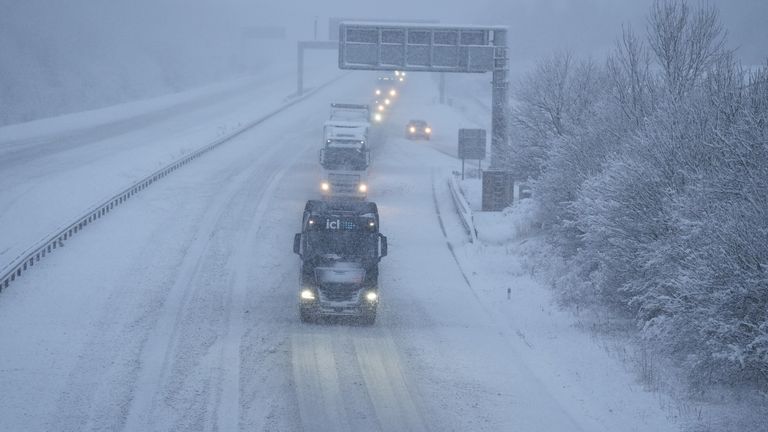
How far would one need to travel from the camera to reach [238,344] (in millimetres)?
18516

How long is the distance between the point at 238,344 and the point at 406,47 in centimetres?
2727

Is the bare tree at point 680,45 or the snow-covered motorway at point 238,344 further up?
the bare tree at point 680,45

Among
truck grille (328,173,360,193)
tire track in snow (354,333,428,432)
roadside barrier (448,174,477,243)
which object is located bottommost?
tire track in snow (354,333,428,432)

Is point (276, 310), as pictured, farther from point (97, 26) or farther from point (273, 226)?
point (97, 26)

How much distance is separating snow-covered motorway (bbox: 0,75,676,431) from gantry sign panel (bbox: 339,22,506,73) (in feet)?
40.7

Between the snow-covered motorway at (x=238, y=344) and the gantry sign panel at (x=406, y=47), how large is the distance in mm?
12394

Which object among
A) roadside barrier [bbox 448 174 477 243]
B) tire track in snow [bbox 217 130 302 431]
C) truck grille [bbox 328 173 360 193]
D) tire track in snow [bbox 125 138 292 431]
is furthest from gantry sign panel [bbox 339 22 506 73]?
tire track in snow [bbox 125 138 292 431]

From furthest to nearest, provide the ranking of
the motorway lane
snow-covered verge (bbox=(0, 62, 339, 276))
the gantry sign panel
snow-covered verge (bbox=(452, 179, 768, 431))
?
1. the gantry sign panel
2. snow-covered verge (bbox=(0, 62, 339, 276))
3. snow-covered verge (bbox=(452, 179, 768, 431))
4. the motorway lane

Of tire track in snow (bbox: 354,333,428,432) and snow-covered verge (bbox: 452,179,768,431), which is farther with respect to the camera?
snow-covered verge (bbox: 452,179,768,431)

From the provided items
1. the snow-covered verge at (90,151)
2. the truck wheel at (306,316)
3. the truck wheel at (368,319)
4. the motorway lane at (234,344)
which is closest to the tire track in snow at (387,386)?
the motorway lane at (234,344)

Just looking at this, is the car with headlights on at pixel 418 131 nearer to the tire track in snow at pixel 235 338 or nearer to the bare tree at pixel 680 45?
the tire track in snow at pixel 235 338

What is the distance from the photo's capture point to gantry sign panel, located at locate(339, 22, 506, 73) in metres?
41.9

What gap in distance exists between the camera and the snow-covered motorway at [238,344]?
14734 mm

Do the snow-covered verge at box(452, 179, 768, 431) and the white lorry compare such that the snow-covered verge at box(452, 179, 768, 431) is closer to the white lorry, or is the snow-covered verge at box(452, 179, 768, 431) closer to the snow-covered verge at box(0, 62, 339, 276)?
the white lorry
